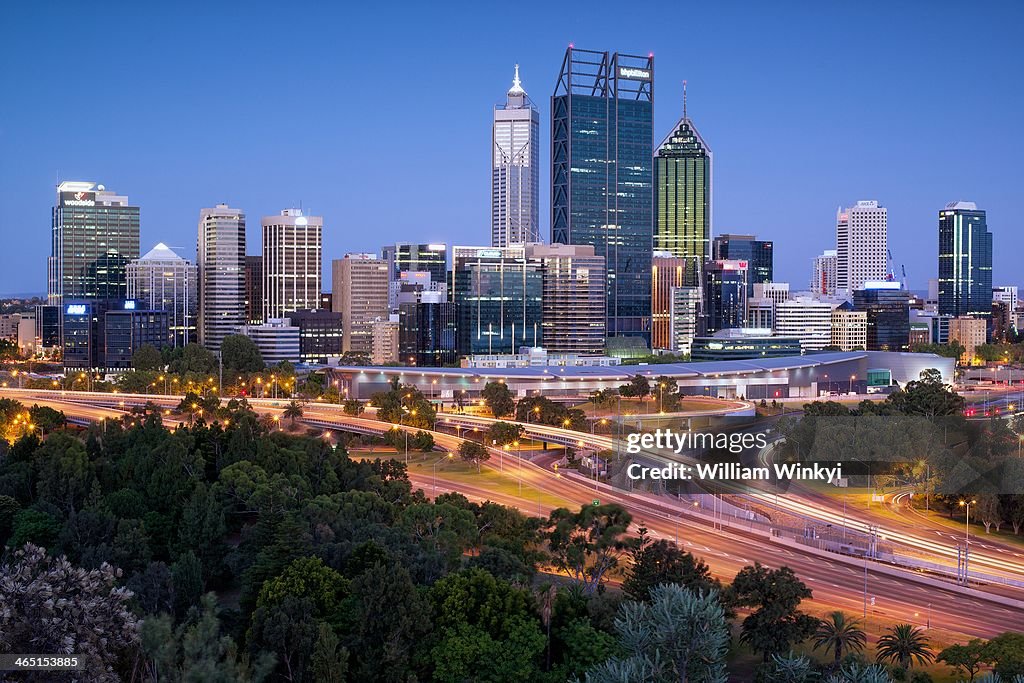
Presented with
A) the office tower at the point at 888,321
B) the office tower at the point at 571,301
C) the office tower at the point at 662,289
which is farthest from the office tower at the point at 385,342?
the office tower at the point at 888,321

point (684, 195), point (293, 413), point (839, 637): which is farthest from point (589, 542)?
point (684, 195)

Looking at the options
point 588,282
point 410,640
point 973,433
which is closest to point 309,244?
point 588,282

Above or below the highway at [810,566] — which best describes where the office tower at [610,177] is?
above

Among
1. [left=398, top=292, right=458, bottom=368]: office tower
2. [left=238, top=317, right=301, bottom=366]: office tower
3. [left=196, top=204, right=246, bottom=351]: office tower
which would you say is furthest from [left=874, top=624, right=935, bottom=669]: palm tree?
[left=196, top=204, right=246, bottom=351]: office tower

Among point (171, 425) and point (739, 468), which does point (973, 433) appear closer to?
point (739, 468)

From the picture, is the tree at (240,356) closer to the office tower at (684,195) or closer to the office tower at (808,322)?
the office tower at (808,322)

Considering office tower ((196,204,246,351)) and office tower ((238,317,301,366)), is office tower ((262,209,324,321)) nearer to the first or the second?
office tower ((196,204,246,351))

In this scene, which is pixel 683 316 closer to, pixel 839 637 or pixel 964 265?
pixel 964 265
